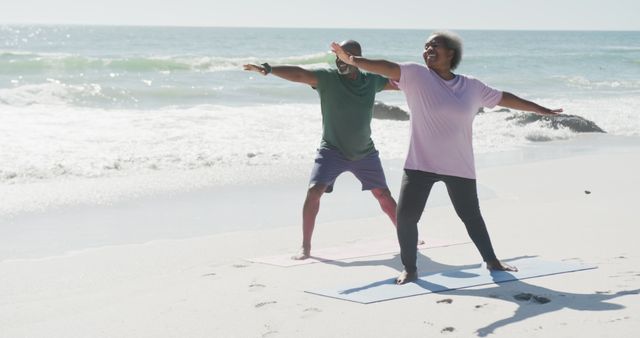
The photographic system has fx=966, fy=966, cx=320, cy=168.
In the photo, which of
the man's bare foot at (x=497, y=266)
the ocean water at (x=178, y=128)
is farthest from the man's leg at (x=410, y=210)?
the ocean water at (x=178, y=128)

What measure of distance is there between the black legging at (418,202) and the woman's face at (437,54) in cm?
63

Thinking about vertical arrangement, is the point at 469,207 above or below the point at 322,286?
above

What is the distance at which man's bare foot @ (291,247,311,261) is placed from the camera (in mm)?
6643

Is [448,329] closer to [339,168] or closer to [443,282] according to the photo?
[443,282]

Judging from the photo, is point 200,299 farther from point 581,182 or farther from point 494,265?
point 581,182

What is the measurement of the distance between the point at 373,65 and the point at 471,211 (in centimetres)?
112

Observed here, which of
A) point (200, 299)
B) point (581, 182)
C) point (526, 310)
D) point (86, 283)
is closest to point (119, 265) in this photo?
point (86, 283)

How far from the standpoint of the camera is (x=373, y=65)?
5262 mm

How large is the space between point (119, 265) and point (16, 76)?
2908 cm

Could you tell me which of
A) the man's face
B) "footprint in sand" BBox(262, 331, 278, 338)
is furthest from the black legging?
"footprint in sand" BBox(262, 331, 278, 338)

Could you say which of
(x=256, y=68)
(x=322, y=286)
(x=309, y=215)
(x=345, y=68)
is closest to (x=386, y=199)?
(x=309, y=215)

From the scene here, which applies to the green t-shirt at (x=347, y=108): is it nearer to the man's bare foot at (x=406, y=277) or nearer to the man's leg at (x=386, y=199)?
the man's leg at (x=386, y=199)

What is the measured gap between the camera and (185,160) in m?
12.8

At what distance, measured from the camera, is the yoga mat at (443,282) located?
5355 mm
